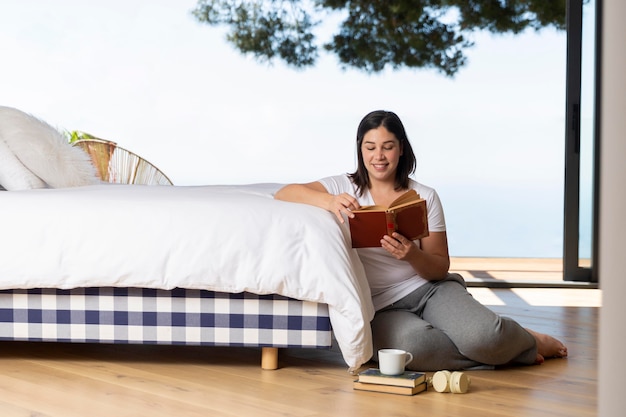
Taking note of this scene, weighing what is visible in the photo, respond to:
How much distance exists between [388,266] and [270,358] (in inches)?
18.7

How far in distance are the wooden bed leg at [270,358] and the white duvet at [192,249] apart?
0.24 meters

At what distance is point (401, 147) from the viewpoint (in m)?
2.70

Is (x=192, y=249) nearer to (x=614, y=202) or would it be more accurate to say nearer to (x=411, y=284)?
(x=411, y=284)

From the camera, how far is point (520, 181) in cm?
590

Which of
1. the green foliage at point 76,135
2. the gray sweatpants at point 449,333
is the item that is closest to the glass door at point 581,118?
the gray sweatpants at point 449,333

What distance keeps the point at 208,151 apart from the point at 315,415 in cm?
399

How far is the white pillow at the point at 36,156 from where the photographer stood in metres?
3.04

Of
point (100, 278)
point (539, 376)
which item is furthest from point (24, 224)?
point (539, 376)

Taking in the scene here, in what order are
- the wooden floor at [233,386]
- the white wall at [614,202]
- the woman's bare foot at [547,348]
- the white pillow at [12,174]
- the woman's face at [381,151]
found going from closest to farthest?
the white wall at [614,202], the wooden floor at [233,386], the woman's face at [381,151], the woman's bare foot at [547,348], the white pillow at [12,174]

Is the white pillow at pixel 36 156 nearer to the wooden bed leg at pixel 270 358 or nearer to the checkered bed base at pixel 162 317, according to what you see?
the checkered bed base at pixel 162 317

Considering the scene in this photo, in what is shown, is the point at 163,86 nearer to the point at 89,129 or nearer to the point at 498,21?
the point at 89,129

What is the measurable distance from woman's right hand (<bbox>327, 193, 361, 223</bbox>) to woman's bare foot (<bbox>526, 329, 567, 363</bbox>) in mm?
808

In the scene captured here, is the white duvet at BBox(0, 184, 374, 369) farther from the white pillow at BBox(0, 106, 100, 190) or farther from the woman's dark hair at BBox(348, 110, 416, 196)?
the white pillow at BBox(0, 106, 100, 190)

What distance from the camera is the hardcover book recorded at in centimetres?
228
